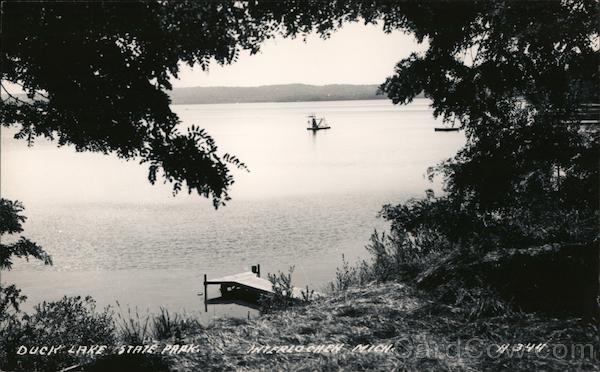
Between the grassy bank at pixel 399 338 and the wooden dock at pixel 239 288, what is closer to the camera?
the grassy bank at pixel 399 338

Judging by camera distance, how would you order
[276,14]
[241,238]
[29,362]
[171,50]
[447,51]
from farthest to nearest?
[241,238] → [29,362] → [447,51] → [276,14] → [171,50]

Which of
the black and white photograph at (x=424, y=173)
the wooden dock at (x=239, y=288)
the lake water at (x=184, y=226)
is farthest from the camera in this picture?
the lake water at (x=184, y=226)

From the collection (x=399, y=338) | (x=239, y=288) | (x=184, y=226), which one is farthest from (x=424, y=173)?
(x=184, y=226)

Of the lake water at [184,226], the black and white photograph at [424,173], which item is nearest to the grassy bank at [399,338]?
the black and white photograph at [424,173]

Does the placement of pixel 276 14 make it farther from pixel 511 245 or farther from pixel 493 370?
pixel 511 245

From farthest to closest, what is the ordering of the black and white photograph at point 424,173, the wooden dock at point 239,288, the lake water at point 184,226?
the lake water at point 184,226 < the wooden dock at point 239,288 < the black and white photograph at point 424,173

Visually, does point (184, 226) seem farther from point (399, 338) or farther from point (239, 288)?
point (399, 338)

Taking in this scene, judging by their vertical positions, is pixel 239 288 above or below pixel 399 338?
below

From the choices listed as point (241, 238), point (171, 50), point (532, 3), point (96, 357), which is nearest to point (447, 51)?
point (532, 3)

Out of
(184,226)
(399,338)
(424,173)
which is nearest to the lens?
(399,338)

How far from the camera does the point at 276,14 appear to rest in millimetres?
5176

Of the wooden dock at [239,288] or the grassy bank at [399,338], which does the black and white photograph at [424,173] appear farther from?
the wooden dock at [239,288]

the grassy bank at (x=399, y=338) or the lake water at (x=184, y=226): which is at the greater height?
the grassy bank at (x=399, y=338)

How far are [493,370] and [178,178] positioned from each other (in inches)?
126
